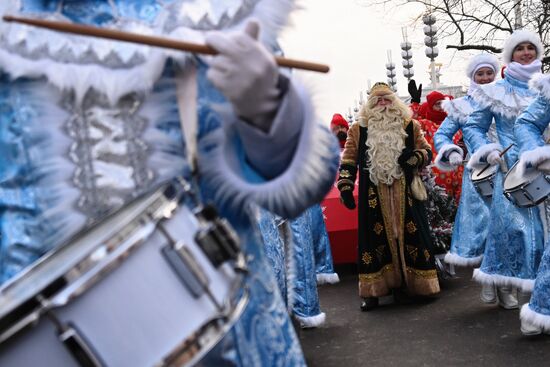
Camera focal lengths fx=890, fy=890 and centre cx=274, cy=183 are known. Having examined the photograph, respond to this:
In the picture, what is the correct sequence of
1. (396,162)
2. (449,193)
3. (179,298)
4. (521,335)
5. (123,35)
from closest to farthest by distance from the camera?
(179,298), (123,35), (521,335), (396,162), (449,193)

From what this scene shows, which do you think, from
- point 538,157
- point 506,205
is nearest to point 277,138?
point 538,157

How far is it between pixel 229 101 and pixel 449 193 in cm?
788

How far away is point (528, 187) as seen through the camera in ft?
17.4

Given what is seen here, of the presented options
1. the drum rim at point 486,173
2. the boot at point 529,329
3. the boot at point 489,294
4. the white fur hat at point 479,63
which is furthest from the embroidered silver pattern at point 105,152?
the white fur hat at point 479,63

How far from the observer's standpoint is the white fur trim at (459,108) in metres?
7.73

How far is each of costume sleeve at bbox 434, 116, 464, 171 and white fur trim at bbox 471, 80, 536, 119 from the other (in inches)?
37.9

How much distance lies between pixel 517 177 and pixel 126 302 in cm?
429

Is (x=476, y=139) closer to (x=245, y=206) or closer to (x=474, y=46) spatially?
(x=245, y=206)

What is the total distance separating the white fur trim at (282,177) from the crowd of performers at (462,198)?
404cm

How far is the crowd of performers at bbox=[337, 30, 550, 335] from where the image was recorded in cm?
607

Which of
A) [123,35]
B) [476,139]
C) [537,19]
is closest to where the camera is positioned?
[123,35]

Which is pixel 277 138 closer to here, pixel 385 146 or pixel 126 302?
pixel 126 302

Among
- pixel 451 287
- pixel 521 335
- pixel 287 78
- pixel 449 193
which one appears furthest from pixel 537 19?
pixel 287 78

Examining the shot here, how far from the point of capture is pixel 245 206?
5.67ft
